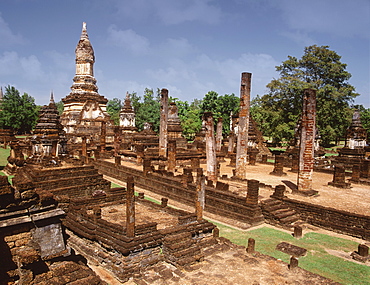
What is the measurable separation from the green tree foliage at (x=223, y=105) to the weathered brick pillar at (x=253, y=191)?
125ft

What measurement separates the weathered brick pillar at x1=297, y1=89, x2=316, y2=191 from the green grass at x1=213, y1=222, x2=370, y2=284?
3.96 meters

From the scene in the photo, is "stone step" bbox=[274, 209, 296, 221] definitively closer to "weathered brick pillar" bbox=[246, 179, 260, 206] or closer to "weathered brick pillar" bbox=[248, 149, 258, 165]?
"weathered brick pillar" bbox=[246, 179, 260, 206]

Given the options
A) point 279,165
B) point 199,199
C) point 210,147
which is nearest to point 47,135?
point 210,147

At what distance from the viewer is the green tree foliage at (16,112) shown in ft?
147

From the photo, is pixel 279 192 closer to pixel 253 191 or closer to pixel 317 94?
pixel 253 191

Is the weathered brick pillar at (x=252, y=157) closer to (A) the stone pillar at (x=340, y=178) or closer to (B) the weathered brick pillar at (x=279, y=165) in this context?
(B) the weathered brick pillar at (x=279, y=165)

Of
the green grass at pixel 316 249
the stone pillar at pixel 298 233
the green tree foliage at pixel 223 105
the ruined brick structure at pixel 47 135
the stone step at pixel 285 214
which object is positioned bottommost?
the green grass at pixel 316 249

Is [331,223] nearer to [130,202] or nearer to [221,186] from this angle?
[221,186]

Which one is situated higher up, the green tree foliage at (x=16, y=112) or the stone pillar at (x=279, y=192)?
the green tree foliage at (x=16, y=112)

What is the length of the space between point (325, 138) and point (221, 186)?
27.6 m

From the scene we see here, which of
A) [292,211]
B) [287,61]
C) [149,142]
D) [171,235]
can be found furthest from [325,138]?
[171,235]

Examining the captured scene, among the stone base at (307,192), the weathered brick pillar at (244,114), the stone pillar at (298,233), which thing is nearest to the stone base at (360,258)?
the stone pillar at (298,233)

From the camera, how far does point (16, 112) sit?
45562 mm

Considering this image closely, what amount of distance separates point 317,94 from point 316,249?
98.8 feet
